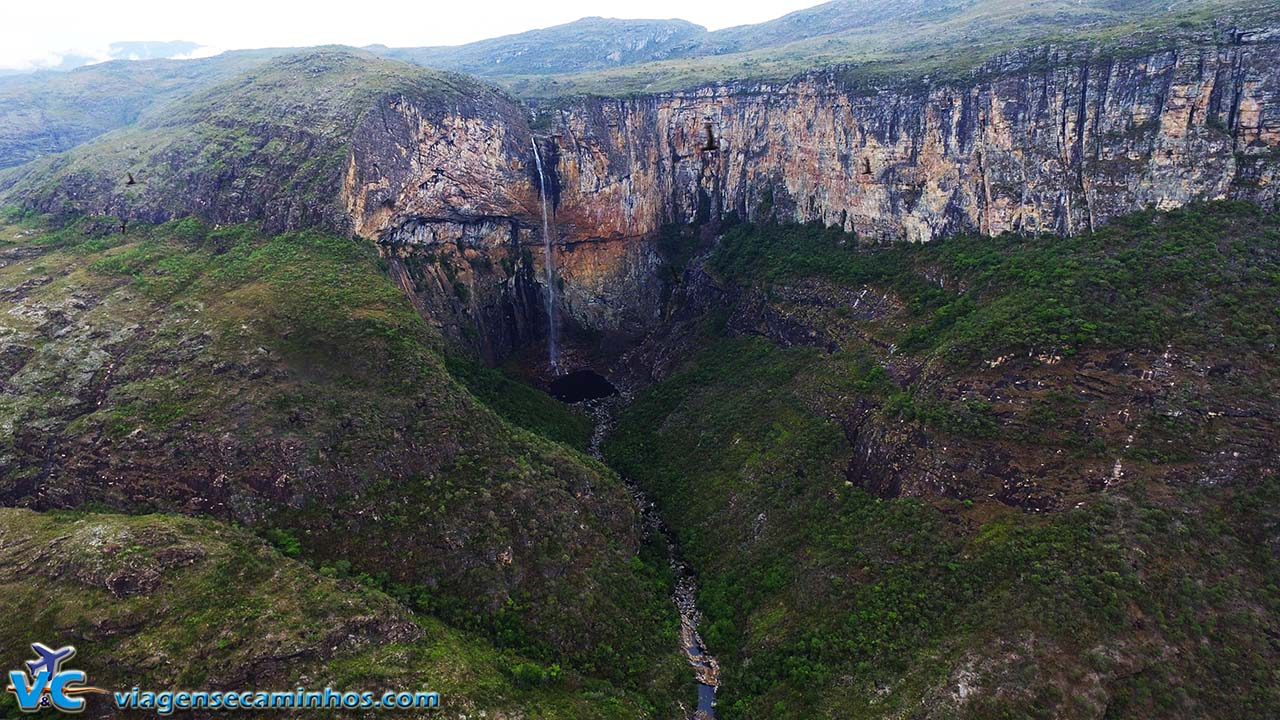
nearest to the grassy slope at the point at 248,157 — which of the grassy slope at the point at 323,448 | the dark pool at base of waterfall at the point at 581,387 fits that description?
the grassy slope at the point at 323,448

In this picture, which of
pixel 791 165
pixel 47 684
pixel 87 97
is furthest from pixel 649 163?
pixel 87 97

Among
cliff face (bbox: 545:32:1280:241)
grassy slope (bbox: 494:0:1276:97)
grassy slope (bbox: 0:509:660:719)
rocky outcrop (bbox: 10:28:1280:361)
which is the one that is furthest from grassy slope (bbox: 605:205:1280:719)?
grassy slope (bbox: 494:0:1276:97)

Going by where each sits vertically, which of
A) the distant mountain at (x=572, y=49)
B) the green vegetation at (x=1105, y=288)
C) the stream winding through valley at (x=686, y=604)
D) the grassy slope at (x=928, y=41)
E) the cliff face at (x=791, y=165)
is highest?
the distant mountain at (x=572, y=49)

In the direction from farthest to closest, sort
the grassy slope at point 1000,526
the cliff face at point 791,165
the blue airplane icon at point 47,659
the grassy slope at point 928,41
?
the grassy slope at point 928,41, the cliff face at point 791,165, the grassy slope at point 1000,526, the blue airplane icon at point 47,659

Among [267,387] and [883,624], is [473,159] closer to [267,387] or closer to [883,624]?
[267,387]

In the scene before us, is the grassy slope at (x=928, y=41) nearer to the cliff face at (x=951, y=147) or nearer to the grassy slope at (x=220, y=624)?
the cliff face at (x=951, y=147)

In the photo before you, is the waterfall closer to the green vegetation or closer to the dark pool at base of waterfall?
the dark pool at base of waterfall
